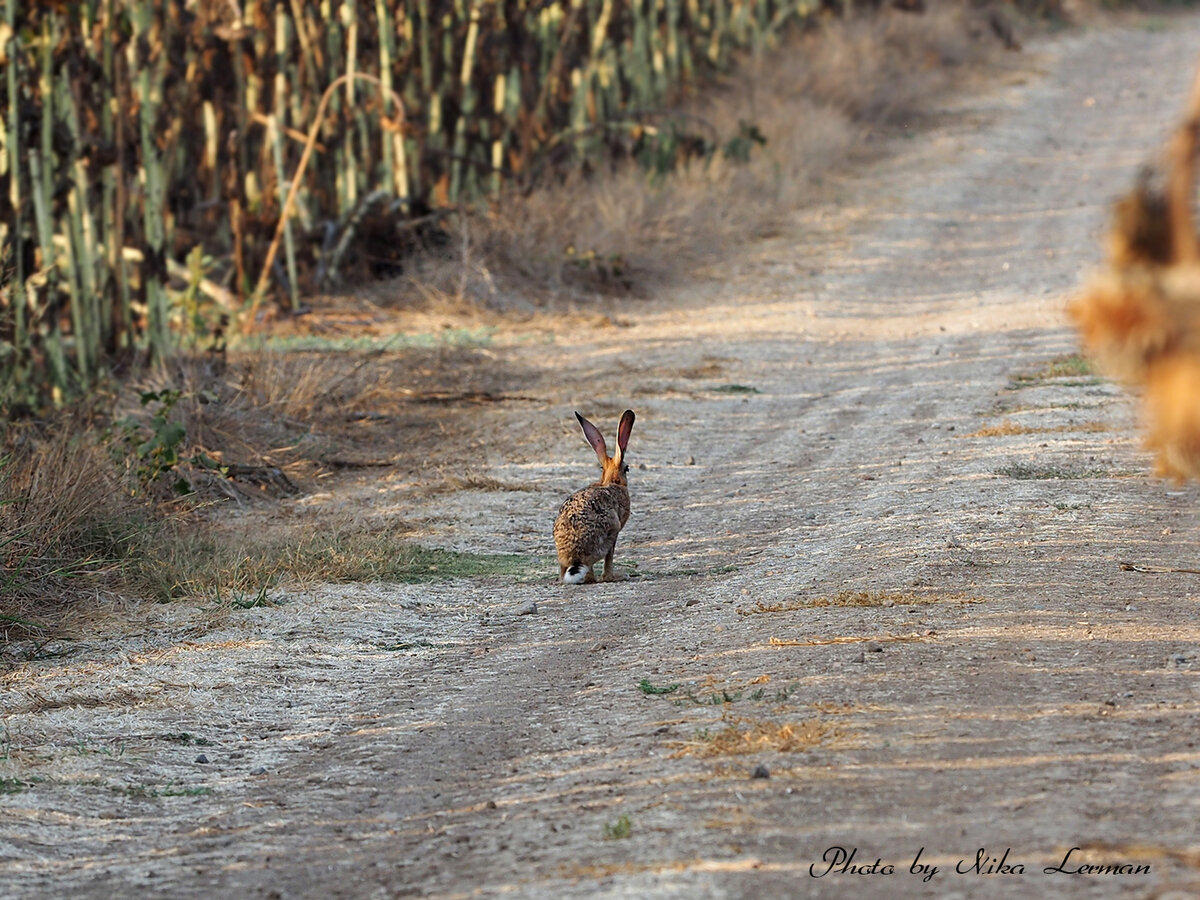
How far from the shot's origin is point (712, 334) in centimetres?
1339

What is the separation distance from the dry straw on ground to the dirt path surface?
1440mm

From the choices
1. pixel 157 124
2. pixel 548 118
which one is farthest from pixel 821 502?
pixel 548 118

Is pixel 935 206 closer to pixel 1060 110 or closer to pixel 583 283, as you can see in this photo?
pixel 583 283

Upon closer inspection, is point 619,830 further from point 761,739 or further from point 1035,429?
point 1035,429

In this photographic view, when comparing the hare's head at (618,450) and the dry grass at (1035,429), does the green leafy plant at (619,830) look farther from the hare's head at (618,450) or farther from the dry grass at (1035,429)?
the dry grass at (1035,429)

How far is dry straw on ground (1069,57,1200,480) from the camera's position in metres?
2.57

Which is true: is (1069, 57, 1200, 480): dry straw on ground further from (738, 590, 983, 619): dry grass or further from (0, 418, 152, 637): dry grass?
(0, 418, 152, 637): dry grass

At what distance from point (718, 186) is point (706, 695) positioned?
13.3 meters

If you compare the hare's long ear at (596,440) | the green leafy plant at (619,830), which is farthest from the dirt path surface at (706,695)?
the hare's long ear at (596,440)

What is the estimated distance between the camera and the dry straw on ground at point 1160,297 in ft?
8.43

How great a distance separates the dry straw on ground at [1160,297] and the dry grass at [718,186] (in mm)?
11677

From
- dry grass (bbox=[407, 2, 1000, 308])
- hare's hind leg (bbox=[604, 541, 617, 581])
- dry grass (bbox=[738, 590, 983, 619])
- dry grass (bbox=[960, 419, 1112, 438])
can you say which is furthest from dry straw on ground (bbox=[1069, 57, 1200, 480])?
dry grass (bbox=[407, 2, 1000, 308])

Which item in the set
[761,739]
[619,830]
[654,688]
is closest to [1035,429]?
[654,688]

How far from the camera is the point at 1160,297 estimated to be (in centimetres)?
263
